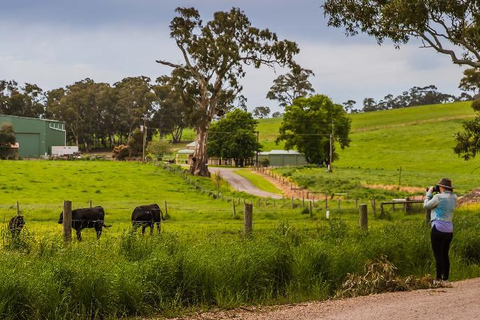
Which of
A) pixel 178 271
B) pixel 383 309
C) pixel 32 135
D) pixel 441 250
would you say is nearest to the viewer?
pixel 383 309

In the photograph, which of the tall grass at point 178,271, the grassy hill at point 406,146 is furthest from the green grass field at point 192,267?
the grassy hill at point 406,146

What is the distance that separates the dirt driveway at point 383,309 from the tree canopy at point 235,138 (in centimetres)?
8098

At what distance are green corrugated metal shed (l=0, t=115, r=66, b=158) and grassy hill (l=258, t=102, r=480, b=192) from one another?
4491 centimetres

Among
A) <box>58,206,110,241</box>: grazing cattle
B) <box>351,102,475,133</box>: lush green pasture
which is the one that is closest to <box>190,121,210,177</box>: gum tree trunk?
<box>58,206,110,241</box>: grazing cattle

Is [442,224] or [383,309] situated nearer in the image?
[383,309]

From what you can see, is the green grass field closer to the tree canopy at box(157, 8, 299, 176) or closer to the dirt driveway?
the dirt driveway

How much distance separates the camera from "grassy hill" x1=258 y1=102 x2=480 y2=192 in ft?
237

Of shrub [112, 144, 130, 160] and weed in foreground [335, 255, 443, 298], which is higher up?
shrub [112, 144, 130, 160]

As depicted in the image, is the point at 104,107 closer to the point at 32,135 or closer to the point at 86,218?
the point at 32,135

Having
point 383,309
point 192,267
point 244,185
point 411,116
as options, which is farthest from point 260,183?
point 411,116

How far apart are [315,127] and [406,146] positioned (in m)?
30.8

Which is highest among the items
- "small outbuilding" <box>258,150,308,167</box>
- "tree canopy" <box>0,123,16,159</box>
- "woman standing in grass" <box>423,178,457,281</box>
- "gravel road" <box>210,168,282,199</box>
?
"tree canopy" <box>0,123,16,159</box>

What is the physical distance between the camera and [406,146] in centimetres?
10906

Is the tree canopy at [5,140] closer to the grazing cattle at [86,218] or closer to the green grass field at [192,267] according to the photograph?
the grazing cattle at [86,218]
